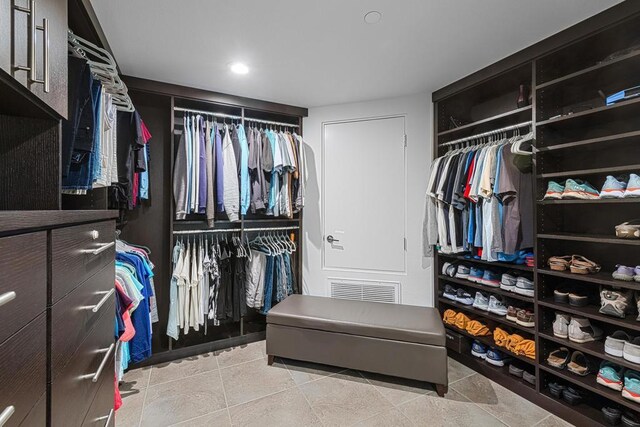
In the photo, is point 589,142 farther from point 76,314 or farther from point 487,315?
point 76,314

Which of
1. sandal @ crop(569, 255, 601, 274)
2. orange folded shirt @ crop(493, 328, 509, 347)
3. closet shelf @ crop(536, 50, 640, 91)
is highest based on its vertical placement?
closet shelf @ crop(536, 50, 640, 91)

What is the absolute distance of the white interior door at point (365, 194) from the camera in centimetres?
289

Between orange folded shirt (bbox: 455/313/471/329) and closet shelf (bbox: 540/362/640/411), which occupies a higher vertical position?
orange folded shirt (bbox: 455/313/471/329)

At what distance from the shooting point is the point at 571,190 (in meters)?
1.79

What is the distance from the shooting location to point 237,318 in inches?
102

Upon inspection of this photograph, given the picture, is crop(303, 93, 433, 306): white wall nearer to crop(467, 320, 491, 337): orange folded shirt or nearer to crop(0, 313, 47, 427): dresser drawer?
crop(467, 320, 491, 337): orange folded shirt

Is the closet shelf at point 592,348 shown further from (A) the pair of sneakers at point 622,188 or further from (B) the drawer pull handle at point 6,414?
(B) the drawer pull handle at point 6,414

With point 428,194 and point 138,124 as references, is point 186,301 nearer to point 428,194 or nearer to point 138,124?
point 138,124

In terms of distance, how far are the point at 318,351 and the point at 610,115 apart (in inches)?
99.6

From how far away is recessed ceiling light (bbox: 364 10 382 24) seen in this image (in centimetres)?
162

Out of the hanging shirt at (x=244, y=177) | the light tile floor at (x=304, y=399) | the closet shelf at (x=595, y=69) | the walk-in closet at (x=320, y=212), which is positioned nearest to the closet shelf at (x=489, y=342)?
the walk-in closet at (x=320, y=212)

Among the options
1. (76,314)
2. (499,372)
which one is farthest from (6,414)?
(499,372)

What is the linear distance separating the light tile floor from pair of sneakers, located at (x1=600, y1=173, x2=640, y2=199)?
1.39 metres

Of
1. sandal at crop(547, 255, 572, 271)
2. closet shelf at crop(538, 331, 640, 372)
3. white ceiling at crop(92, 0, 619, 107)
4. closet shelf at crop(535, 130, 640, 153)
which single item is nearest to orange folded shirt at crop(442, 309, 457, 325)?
Result: closet shelf at crop(538, 331, 640, 372)
